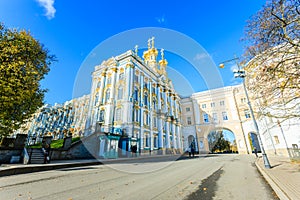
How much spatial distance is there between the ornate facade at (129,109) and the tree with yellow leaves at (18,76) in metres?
7.81

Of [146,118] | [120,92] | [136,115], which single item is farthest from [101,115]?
[146,118]

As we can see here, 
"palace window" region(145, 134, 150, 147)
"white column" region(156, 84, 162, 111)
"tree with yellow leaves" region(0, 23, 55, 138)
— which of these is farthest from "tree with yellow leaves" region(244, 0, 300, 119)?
"white column" region(156, 84, 162, 111)

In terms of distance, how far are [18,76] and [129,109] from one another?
13628mm

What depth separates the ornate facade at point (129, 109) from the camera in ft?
68.1

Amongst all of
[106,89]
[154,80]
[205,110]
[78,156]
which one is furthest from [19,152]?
[205,110]

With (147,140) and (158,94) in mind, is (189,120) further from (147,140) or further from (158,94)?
(147,140)

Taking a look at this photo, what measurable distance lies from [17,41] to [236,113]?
40.2 meters

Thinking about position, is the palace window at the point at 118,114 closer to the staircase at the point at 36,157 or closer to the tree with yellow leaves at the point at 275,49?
the staircase at the point at 36,157

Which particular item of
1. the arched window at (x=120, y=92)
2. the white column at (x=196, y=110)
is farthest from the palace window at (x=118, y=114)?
the white column at (x=196, y=110)

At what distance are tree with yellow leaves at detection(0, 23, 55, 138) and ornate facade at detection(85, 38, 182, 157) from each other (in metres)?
7.81

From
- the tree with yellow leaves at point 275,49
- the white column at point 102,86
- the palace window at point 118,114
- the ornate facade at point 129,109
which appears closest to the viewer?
the tree with yellow leaves at point 275,49

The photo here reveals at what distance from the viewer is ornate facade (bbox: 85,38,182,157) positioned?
2075cm

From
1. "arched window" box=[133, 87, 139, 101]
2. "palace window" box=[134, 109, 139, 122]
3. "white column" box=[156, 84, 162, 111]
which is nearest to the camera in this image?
"palace window" box=[134, 109, 139, 122]

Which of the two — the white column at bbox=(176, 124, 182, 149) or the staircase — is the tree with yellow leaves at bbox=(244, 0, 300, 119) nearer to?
the staircase
